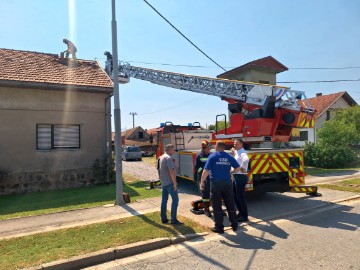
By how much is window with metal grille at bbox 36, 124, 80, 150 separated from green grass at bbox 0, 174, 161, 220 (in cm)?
177

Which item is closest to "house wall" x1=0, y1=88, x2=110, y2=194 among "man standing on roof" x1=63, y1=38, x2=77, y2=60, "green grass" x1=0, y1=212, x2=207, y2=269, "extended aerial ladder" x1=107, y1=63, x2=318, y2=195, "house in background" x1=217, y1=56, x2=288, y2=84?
"man standing on roof" x1=63, y1=38, x2=77, y2=60

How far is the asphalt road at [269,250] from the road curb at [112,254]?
0.43ft

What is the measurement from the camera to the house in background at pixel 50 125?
439 inches

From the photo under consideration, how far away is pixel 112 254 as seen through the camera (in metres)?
5.00

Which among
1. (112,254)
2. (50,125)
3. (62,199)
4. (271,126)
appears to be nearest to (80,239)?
(112,254)

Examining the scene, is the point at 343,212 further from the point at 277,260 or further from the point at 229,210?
the point at 277,260

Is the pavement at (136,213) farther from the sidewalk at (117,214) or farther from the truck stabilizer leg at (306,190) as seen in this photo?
the truck stabilizer leg at (306,190)

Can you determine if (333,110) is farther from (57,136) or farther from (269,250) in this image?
(269,250)

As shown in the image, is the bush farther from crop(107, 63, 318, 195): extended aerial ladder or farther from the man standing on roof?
the man standing on roof

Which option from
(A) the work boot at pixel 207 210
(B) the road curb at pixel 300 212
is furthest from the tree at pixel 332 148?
(A) the work boot at pixel 207 210

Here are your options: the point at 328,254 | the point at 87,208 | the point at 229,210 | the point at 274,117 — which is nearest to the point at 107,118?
the point at 87,208

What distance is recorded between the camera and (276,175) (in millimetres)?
8383

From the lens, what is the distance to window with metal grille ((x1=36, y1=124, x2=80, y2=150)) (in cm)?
1172

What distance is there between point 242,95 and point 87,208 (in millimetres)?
6114
